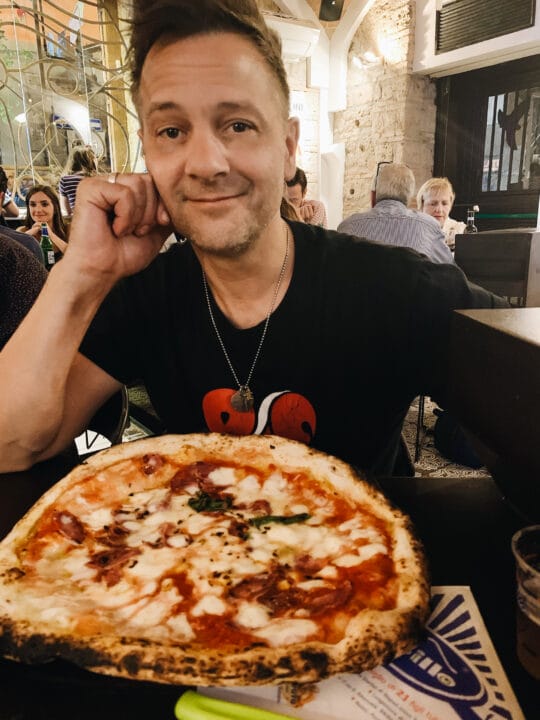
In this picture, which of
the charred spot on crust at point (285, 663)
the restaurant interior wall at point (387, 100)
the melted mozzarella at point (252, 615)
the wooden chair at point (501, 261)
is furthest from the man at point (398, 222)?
the restaurant interior wall at point (387, 100)

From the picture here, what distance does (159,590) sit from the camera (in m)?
0.73

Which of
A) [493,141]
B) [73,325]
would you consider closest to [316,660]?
[73,325]

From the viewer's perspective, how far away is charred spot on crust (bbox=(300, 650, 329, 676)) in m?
0.56

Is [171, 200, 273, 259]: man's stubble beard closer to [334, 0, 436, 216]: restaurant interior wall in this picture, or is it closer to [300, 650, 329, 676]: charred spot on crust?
[300, 650, 329, 676]: charred spot on crust

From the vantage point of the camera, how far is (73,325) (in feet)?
4.17

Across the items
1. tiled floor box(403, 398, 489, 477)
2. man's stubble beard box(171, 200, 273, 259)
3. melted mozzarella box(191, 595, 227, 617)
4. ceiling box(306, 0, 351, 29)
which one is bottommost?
tiled floor box(403, 398, 489, 477)

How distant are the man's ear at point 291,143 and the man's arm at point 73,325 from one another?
0.34m

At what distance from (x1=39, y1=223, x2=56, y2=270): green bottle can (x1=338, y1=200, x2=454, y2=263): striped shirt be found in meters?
2.64

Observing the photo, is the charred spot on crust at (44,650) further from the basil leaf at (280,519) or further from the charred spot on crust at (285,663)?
the basil leaf at (280,519)

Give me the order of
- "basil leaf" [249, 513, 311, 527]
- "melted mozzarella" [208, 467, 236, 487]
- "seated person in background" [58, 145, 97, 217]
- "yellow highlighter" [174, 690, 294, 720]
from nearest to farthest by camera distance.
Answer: "yellow highlighter" [174, 690, 294, 720], "basil leaf" [249, 513, 311, 527], "melted mozzarella" [208, 467, 236, 487], "seated person in background" [58, 145, 97, 217]

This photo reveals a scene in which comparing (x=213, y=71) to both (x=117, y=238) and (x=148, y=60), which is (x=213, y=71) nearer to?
(x=148, y=60)

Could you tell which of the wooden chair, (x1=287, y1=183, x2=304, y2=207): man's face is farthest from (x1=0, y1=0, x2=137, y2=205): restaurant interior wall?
the wooden chair

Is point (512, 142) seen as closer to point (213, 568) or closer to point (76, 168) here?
point (76, 168)

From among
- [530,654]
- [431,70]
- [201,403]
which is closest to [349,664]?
[530,654]
